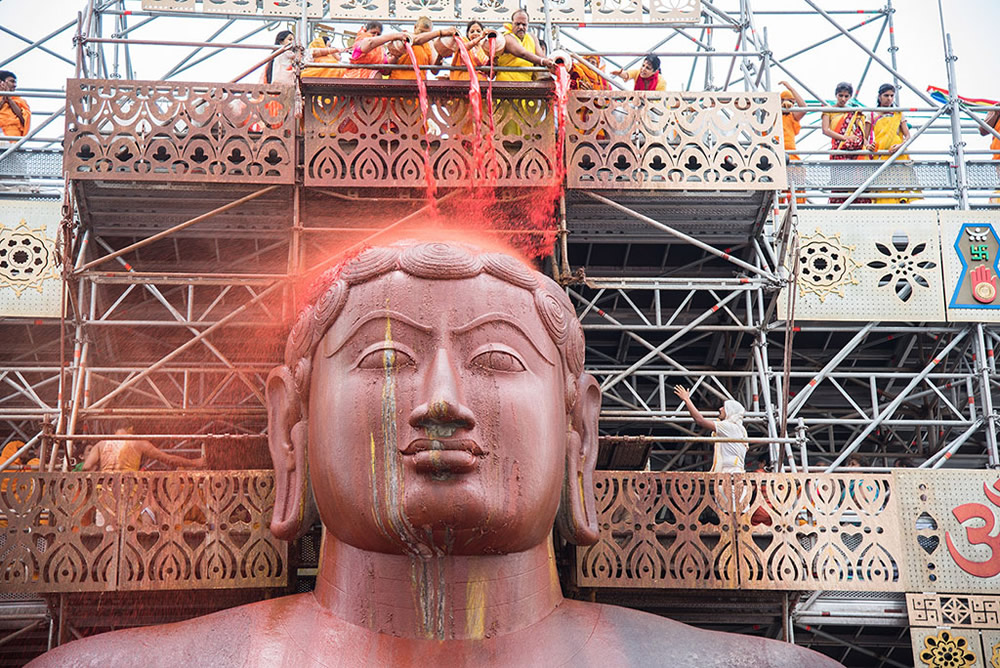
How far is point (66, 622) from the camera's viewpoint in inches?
388

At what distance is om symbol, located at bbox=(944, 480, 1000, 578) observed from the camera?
1058cm

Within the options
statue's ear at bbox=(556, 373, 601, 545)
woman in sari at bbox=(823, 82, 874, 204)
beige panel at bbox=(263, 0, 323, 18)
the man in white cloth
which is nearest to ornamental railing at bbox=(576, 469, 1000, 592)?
the man in white cloth

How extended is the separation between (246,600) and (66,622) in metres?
1.30

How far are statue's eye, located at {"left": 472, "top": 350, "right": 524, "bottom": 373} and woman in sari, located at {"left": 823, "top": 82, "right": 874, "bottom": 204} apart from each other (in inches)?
309

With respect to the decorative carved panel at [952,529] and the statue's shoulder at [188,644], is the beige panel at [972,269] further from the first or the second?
the statue's shoulder at [188,644]

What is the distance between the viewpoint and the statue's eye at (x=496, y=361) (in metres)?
7.48

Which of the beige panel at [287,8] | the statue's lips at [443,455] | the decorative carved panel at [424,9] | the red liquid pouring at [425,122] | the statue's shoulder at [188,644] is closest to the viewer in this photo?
the statue's lips at [443,455]

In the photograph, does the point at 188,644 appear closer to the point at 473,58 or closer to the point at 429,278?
the point at 429,278

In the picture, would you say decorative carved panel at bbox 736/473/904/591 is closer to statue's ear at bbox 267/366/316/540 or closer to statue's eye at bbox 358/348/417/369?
statue's ear at bbox 267/366/316/540

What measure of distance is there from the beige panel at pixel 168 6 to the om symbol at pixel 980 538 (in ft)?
30.2

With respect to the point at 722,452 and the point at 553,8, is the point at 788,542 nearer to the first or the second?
the point at 722,452

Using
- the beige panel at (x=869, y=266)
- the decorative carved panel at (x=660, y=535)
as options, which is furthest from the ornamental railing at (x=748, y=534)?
the beige panel at (x=869, y=266)

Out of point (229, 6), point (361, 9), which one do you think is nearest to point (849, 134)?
point (361, 9)

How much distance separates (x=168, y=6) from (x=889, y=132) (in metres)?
7.93
